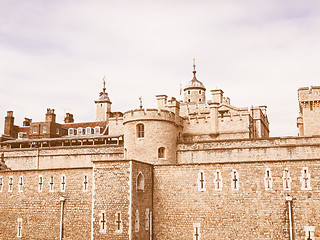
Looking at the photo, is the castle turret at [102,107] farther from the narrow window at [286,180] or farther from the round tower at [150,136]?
the narrow window at [286,180]

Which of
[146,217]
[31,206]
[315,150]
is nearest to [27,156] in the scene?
[31,206]

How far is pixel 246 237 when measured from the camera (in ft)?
88.2

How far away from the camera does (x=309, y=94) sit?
4144 centimetres

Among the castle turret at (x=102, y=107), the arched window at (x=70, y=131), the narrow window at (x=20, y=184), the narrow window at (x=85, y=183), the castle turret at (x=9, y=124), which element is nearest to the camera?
the narrow window at (x=85, y=183)

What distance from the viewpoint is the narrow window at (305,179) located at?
85.9ft

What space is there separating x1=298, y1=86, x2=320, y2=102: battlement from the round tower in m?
14.8

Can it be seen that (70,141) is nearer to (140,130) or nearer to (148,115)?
(140,130)

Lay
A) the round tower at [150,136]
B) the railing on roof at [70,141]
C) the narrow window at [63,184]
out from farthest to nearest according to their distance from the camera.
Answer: the railing on roof at [70,141], the round tower at [150,136], the narrow window at [63,184]

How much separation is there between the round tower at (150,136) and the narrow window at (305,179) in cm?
1121

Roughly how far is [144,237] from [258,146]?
12810 millimetres

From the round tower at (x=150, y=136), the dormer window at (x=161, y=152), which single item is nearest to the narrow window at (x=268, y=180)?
the round tower at (x=150, y=136)

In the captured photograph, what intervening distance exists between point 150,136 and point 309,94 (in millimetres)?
17716

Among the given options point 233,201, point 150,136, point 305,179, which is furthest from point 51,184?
point 305,179

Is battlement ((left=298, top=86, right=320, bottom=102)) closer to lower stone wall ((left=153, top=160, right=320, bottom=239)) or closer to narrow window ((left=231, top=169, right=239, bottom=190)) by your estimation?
lower stone wall ((left=153, top=160, right=320, bottom=239))
